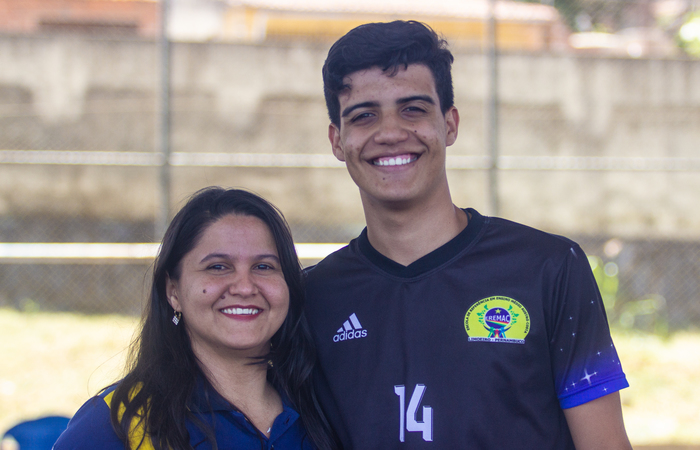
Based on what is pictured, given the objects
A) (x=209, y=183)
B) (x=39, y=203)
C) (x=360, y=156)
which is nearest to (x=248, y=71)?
(x=209, y=183)

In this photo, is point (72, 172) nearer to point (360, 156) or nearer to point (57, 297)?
point (57, 297)

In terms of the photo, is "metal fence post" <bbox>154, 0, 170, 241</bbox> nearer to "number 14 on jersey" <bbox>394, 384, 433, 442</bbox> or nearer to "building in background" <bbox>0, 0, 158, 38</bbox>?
"building in background" <bbox>0, 0, 158, 38</bbox>

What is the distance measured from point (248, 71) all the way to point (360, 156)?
455 cm

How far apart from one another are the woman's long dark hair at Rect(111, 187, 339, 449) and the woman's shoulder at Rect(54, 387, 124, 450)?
5 centimetres

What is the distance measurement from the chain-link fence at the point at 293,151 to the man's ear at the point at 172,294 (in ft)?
12.7

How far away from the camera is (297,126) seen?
6.20 metres

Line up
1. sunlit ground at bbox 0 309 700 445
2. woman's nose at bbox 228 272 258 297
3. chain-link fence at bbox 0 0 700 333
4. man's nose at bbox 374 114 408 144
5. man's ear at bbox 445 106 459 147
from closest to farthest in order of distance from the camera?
woman's nose at bbox 228 272 258 297, man's nose at bbox 374 114 408 144, man's ear at bbox 445 106 459 147, sunlit ground at bbox 0 309 700 445, chain-link fence at bbox 0 0 700 333

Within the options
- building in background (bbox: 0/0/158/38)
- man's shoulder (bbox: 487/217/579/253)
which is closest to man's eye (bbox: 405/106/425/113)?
man's shoulder (bbox: 487/217/579/253)

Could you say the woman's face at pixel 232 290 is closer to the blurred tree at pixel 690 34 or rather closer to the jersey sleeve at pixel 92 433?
the jersey sleeve at pixel 92 433

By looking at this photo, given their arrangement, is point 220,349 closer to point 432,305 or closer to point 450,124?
point 432,305

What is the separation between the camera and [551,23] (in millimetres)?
9297

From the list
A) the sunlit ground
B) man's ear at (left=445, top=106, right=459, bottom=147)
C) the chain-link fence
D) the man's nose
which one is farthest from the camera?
the chain-link fence

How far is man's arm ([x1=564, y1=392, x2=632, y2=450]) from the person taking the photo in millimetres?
1728

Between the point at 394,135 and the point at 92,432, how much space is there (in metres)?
1.27
